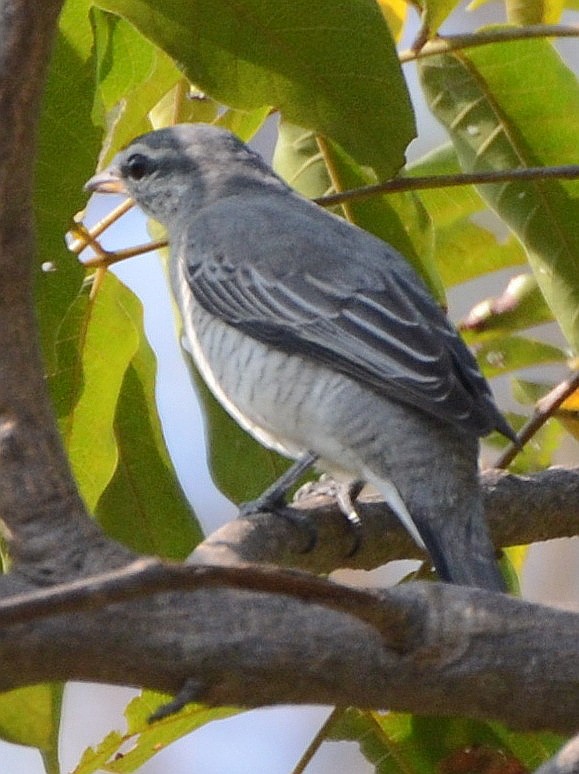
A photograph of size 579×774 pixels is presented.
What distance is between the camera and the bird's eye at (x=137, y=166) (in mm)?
4605

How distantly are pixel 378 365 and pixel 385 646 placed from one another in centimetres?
174

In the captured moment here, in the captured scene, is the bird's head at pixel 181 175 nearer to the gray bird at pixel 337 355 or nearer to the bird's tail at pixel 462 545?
the gray bird at pixel 337 355

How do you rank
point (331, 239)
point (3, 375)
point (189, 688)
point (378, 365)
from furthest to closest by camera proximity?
point (331, 239) → point (378, 365) → point (3, 375) → point (189, 688)

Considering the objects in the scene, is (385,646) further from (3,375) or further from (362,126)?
(362,126)

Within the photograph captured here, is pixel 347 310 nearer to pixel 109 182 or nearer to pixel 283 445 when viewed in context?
pixel 283 445

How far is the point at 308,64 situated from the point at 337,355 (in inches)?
33.7

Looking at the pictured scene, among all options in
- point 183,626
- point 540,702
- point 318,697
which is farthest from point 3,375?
point 540,702

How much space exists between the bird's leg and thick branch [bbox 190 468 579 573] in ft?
0.23

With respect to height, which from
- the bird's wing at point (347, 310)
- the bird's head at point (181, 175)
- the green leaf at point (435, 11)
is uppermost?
the bird's head at point (181, 175)

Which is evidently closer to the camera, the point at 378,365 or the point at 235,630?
the point at 235,630

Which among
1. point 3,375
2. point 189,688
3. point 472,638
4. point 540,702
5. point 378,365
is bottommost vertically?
point 540,702

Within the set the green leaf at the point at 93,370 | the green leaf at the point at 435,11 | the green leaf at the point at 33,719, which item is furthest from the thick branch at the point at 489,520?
the green leaf at the point at 435,11

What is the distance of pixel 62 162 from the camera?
3.07m

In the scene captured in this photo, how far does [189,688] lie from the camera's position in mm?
1898
